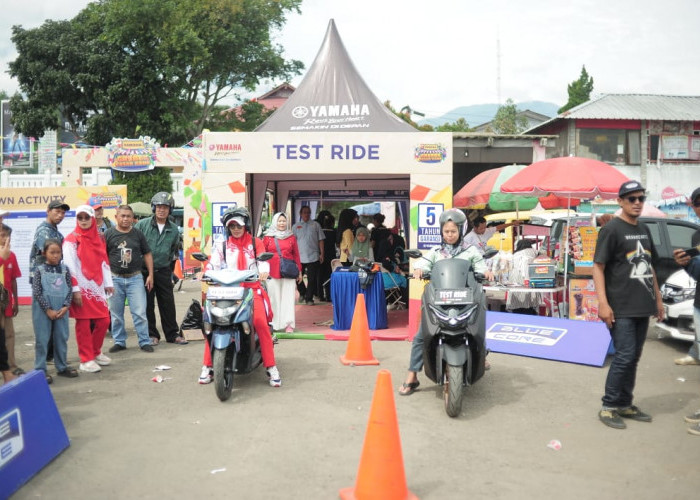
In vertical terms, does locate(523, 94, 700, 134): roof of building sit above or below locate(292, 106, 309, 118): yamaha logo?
above

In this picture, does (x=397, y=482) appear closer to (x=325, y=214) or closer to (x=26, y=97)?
(x=325, y=214)

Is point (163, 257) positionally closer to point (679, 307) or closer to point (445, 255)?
point (445, 255)

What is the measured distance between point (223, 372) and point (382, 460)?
8.26ft

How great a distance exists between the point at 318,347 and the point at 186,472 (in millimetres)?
4424

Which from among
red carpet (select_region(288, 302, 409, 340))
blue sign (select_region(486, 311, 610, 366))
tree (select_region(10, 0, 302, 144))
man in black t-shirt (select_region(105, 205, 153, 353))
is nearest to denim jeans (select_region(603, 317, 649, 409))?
blue sign (select_region(486, 311, 610, 366))

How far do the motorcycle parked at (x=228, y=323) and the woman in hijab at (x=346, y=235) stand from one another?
5573mm

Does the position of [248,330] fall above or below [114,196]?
below

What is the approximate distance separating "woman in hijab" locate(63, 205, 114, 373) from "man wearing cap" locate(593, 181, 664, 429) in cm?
521

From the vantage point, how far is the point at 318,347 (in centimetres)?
865

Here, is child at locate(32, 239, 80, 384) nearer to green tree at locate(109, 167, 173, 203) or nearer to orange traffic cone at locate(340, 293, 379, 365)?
orange traffic cone at locate(340, 293, 379, 365)

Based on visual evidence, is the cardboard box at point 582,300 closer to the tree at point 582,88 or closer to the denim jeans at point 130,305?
the denim jeans at point 130,305

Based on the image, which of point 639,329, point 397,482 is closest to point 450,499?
point 397,482

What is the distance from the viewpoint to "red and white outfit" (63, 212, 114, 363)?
279 inches

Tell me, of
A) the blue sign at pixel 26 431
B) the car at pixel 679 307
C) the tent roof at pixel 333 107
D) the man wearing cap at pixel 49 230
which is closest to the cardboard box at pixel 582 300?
the car at pixel 679 307
